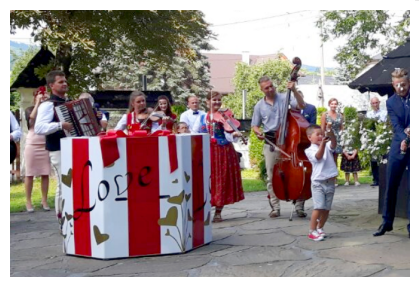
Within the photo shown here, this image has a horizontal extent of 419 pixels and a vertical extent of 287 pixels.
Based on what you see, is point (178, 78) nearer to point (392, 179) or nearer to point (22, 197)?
point (22, 197)

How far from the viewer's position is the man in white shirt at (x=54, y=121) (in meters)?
7.49

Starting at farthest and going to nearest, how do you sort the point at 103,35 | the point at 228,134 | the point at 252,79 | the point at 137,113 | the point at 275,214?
the point at 252,79, the point at 103,35, the point at 275,214, the point at 228,134, the point at 137,113

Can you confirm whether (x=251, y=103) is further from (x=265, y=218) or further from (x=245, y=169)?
(x=265, y=218)

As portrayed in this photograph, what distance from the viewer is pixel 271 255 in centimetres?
640

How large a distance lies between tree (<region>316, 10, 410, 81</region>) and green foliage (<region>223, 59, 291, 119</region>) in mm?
32726

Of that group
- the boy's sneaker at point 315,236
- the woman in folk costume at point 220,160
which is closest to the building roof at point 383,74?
the woman in folk costume at point 220,160

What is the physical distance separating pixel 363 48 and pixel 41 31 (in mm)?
10979

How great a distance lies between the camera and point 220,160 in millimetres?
8664

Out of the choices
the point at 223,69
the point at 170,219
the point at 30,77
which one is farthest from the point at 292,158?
the point at 223,69

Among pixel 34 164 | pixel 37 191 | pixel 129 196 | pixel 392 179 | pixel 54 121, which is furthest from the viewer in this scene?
pixel 37 191

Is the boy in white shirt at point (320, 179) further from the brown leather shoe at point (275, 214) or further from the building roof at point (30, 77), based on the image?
the building roof at point (30, 77)

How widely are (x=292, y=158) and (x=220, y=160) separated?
97 centimetres

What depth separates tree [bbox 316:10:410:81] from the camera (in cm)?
2078

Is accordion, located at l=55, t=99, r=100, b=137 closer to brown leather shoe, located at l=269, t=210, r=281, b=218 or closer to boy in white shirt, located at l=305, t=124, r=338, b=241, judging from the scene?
boy in white shirt, located at l=305, t=124, r=338, b=241
